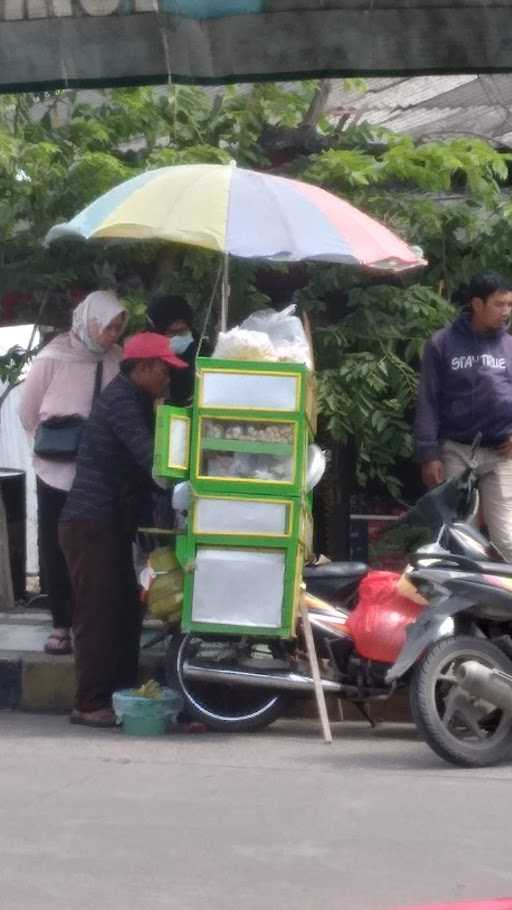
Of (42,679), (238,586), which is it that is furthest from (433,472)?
(42,679)

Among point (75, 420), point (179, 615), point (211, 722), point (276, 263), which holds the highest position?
point (276, 263)

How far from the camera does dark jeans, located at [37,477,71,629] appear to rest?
336 inches

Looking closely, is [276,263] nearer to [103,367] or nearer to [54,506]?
[103,367]

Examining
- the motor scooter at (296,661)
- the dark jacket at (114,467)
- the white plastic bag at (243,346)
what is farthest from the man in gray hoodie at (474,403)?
the dark jacket at (114,467)

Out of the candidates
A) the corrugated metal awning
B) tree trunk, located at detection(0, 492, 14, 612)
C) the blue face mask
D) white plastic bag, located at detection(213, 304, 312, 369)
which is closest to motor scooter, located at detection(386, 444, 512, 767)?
white plastic bag, located at detection(213, 304, 312, 369)

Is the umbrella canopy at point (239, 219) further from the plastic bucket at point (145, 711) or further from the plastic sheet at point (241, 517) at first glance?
the plastic bucket at point (145, 711)

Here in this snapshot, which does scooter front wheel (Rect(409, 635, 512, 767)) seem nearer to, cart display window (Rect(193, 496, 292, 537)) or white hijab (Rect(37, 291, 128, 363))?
cart display window (Rect(193, 496, 292, 537))

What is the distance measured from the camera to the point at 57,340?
28.0 ft

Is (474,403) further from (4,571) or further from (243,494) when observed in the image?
(4,571)

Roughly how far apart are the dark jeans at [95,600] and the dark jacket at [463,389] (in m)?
1.52

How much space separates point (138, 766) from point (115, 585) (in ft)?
3.82

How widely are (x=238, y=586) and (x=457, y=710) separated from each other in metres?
1.11

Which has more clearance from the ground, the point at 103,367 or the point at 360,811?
the point at 103,367

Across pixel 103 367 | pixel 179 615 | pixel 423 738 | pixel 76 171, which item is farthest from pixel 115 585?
pixel 76 171
